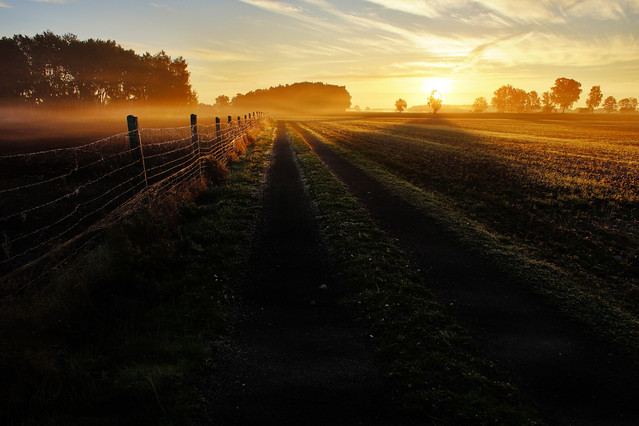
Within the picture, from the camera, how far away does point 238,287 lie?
5.33m

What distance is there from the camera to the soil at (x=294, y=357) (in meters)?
3.10

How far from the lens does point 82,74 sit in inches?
2800

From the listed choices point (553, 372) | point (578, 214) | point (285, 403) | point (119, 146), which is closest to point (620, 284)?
point (553, 372)

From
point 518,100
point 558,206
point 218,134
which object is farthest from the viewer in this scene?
point 518,100

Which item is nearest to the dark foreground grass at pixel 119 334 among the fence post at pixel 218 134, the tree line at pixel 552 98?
the fence post at pixel 218 134

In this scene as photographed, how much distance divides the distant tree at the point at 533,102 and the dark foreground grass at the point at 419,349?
221 metres

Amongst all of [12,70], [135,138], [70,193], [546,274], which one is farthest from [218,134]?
[12,70]

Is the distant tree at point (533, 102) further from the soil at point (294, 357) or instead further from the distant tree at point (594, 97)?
the soil at point (294, 357)

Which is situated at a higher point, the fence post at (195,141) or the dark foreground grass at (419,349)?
the fence post at (195,141)

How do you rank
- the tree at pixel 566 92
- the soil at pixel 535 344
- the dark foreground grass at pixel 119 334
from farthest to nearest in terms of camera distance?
the tree at pixel 566 92
the soil at pixel 535 344
the dark foreground grass at pixel 119 334

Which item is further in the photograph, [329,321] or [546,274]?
[546,274]

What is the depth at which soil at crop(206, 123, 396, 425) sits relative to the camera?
3.10 metres

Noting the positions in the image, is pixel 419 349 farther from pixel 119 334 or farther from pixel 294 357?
pixel 119 334

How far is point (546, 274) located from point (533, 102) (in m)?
230
